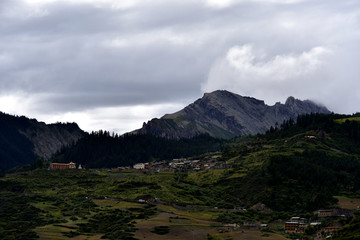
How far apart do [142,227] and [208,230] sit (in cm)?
2057

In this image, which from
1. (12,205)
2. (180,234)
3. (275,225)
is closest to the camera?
(180,234)

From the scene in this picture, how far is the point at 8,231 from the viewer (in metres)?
154

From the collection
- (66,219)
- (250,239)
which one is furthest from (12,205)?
(250,239)

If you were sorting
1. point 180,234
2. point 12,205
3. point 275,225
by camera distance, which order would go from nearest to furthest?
point 180,234 → point 275,225 → point 12,205

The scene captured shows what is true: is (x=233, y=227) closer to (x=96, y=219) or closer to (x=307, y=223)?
(x=307, y=223)

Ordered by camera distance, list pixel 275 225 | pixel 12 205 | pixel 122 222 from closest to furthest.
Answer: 1. pixel 122 222
2. pixel 275 225
3. pixel 12 205

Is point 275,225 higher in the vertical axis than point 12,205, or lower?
lower

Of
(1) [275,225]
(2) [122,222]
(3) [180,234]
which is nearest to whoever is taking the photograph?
(3) [180,234]

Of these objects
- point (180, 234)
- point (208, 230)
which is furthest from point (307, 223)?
point (180, 234)

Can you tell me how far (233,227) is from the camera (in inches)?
6777

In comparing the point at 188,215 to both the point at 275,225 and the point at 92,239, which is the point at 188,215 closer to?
the point at 275,225

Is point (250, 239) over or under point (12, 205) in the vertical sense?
under

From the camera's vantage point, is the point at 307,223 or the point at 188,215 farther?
the point at 188,215

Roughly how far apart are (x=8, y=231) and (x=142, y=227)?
3958 cm
